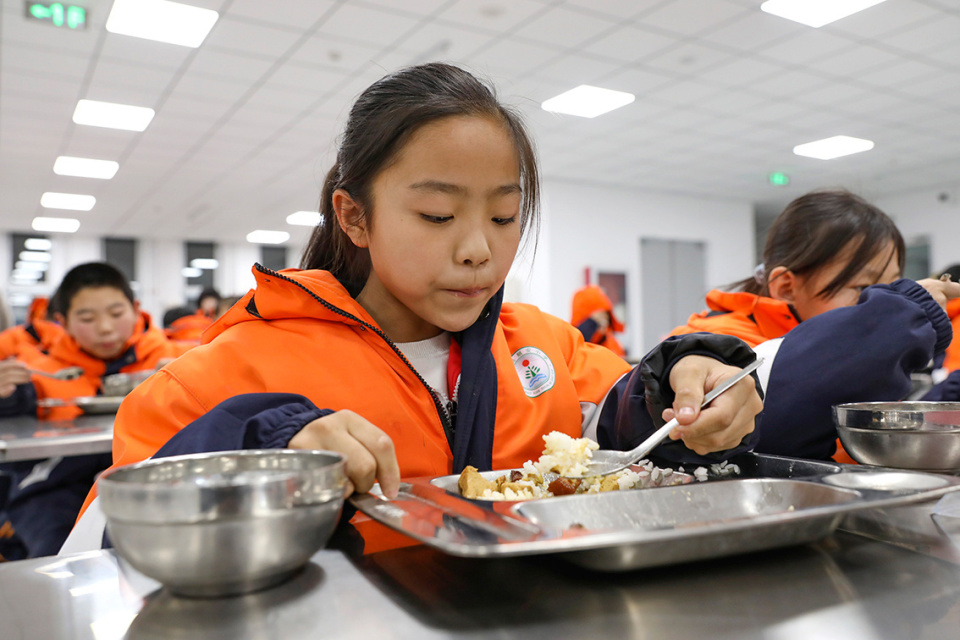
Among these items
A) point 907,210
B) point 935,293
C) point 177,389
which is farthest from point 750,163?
point 177,389

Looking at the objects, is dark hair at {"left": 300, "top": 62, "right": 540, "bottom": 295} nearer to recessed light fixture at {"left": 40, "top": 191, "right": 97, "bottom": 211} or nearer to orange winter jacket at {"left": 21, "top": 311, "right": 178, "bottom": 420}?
orange winter jacket at {"left": 21, "top": 311, "right": 178, "bottom": 420}

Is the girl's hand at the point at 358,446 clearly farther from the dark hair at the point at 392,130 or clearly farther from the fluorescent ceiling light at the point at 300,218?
the fluorescent ceiling light at the point at 300,218

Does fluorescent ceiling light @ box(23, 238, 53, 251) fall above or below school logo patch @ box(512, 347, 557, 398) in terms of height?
above

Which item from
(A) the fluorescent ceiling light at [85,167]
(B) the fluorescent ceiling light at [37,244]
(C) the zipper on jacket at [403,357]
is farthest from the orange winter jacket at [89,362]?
(B) the fluorescent ceiling light at [37,244]

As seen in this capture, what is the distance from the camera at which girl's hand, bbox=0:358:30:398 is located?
9.05 ft

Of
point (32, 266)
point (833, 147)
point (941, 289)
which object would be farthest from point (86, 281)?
point (32, 266)

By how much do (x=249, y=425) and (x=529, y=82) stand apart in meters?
5.08

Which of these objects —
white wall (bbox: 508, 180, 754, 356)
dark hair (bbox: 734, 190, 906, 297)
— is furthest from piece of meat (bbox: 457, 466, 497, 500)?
white wall (bbox: 508, 180, 754, 356)

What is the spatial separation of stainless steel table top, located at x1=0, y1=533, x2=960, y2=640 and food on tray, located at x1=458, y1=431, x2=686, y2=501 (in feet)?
0.45

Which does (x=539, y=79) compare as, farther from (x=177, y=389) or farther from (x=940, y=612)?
(x=940, y=612)

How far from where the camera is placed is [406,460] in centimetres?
100

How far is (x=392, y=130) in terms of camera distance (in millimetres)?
1040

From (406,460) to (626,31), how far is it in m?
4.19

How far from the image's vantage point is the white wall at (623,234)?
28.6 ft
